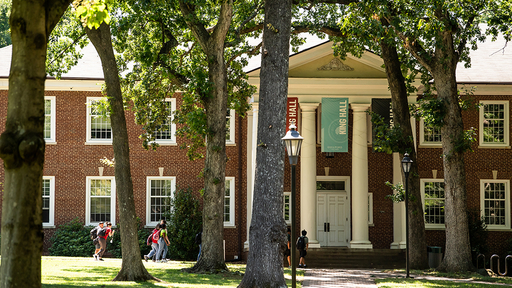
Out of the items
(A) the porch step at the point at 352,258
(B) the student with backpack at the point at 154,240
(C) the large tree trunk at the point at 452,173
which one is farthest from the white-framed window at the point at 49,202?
(C) the large tree trunk at the point at 452,173

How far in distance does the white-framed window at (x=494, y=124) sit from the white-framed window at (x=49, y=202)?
20.3 metres

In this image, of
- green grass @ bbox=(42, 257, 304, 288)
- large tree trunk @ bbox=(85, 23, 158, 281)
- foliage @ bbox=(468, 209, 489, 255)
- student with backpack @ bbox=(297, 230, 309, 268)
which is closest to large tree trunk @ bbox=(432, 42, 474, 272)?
green grass @ bbox=(42, 257, 304, 288)

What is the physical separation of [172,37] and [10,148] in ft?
42.3

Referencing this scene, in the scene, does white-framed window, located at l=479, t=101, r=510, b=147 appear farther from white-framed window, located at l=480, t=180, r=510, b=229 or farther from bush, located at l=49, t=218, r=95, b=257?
bush, located at l=49, t=218, r=95, b=257

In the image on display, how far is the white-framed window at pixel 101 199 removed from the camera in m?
25.7

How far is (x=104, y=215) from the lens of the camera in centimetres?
2580

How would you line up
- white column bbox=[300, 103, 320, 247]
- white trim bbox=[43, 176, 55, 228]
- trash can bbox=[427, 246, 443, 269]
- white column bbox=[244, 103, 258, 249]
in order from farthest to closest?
white trim bbox=[43, 176, 55, 228]
white column bbox=[244, 103, 258, 249]
white column bbox=[300, 103, 320, 247]
trash can bbox=[427, 246, 443, 269]

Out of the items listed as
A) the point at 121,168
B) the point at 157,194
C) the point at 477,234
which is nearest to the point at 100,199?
the point at 157,194

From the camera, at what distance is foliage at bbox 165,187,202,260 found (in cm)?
2409

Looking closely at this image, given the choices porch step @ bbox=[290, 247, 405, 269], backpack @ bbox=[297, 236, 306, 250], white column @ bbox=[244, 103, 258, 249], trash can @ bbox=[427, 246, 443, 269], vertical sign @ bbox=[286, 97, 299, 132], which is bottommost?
porch step @ bbox=[290, 247, 405, 269]

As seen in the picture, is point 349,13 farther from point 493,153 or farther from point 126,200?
point 493,153

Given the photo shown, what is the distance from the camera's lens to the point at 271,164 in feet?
38.2

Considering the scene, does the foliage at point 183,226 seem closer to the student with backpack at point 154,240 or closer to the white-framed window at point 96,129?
the student with backpack at point 154,240

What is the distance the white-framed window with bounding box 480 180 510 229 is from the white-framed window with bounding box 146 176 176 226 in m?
14.6
